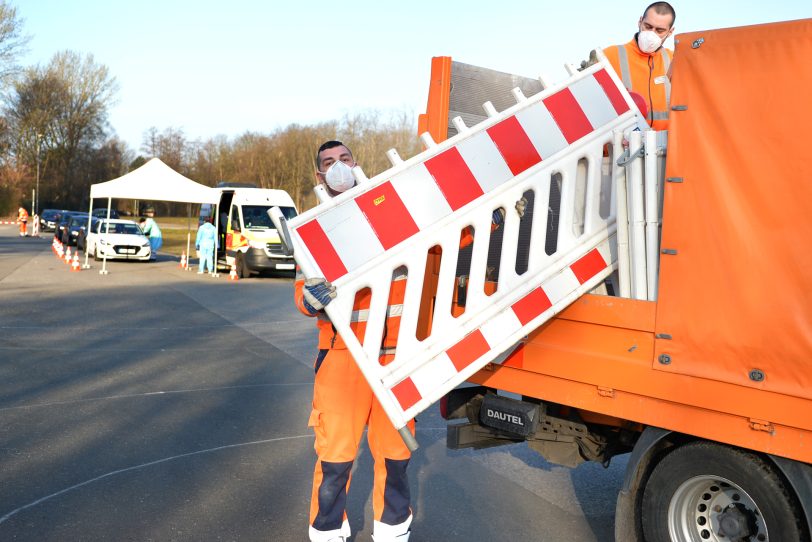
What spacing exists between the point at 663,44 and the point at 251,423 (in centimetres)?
457

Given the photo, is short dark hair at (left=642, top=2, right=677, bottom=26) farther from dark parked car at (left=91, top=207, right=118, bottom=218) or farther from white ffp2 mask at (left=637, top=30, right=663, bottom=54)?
dark parked car at (left=91, top=207, right=118, bottom=218)

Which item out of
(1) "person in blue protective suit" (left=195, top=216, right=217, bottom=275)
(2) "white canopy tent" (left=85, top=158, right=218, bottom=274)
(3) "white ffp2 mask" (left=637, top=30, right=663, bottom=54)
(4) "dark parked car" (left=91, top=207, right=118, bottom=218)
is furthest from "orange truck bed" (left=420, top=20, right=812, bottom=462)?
(4) "dark parked car" (left=91, top=207, right=118, bottom=218)

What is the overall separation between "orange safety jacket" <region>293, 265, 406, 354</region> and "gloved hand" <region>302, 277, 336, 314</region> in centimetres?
21

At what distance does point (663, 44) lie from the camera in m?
4.80

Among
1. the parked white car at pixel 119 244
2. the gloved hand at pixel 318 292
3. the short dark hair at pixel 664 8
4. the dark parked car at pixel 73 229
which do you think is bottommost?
the dark parked car at pixel 73 229

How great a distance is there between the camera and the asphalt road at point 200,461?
4.88m

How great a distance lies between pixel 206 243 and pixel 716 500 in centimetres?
2160

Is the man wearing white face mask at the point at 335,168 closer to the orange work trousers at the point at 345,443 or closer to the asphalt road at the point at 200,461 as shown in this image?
the orange work trousers at the point at 345,443

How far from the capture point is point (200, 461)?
20.1 feet

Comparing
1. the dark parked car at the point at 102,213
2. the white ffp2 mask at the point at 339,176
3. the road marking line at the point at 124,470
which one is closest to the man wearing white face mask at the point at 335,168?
the white ffp2 mask at the point at 339,176

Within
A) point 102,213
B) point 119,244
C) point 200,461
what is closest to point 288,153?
point 102,213

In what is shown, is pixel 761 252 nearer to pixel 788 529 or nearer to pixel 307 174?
pixel 788 529

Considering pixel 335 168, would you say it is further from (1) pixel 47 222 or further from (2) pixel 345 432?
(1) pixel 47 222

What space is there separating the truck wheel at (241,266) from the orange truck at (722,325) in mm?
19804
